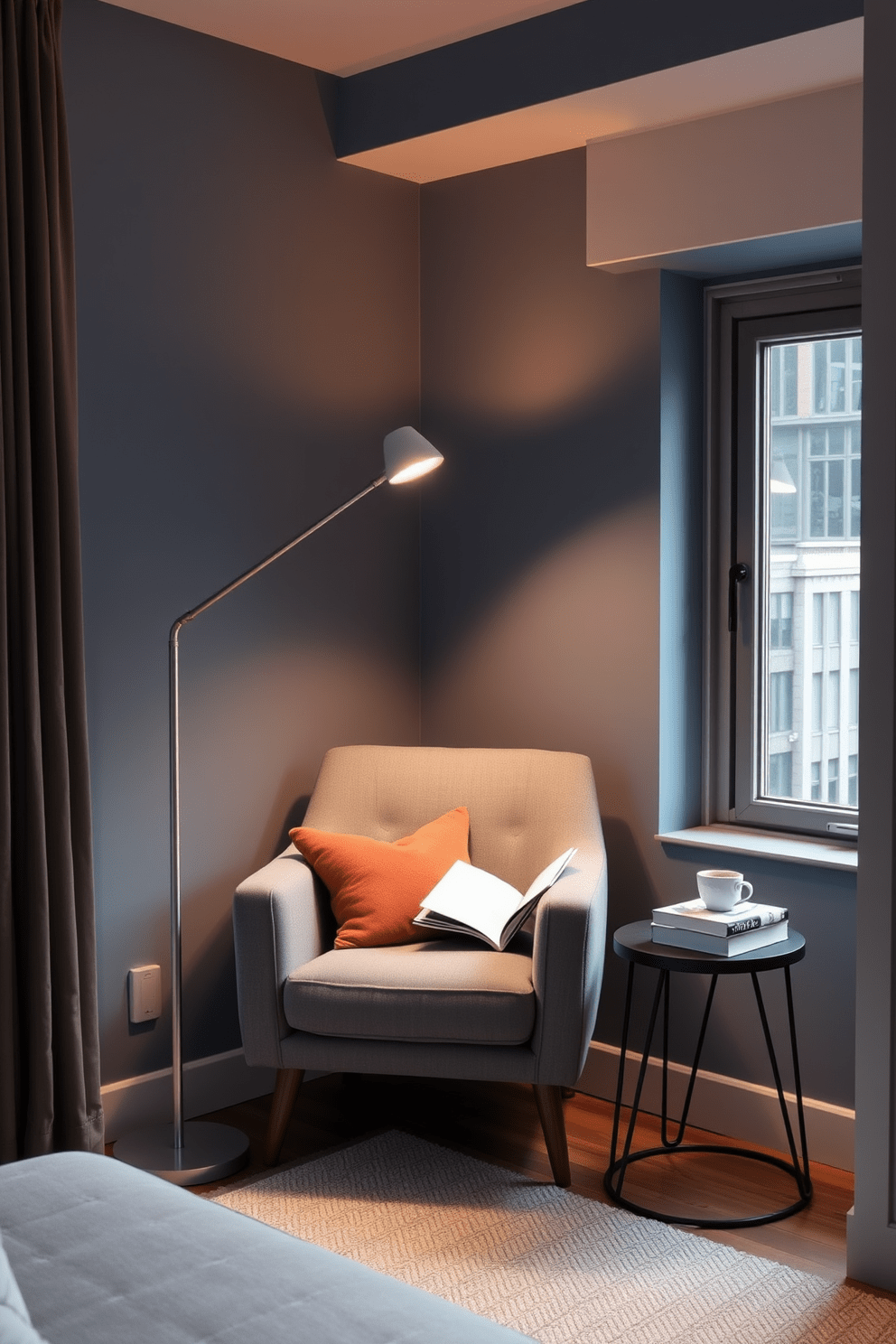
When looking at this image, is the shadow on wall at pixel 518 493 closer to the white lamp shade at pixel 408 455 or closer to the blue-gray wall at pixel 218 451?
the blue-gray wall at pixel 218 451

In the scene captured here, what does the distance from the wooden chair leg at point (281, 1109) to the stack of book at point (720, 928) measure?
0.85 meters

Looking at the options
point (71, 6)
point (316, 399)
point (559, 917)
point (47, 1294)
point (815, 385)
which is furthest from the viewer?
point (316, 399)

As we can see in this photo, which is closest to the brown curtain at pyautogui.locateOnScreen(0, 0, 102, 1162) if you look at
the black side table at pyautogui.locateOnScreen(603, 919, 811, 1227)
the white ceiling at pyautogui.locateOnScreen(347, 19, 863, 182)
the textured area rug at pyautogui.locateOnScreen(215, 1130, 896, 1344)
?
the textured area rug at pyautogui.locateOnScreen(215, 1130, 896, 1344)

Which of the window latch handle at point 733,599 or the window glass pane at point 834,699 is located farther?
the window latch handle at point 733,599

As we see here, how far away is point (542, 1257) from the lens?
2516mm

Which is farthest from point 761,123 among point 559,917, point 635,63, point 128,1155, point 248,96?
point 128,1155

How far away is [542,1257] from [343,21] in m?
2.69

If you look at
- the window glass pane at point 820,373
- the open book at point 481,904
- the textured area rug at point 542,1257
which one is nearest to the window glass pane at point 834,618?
the window glass pane at point 820,373

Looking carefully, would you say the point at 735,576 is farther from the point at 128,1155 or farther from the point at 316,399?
the point at 128,1155

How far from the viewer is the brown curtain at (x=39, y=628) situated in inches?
106

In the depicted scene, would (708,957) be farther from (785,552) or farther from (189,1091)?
(189,1091)

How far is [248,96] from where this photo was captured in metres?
3.28

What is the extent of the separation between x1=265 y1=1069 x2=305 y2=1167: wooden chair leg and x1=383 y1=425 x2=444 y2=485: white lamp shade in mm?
1325

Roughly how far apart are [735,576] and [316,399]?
1177 millimetres
